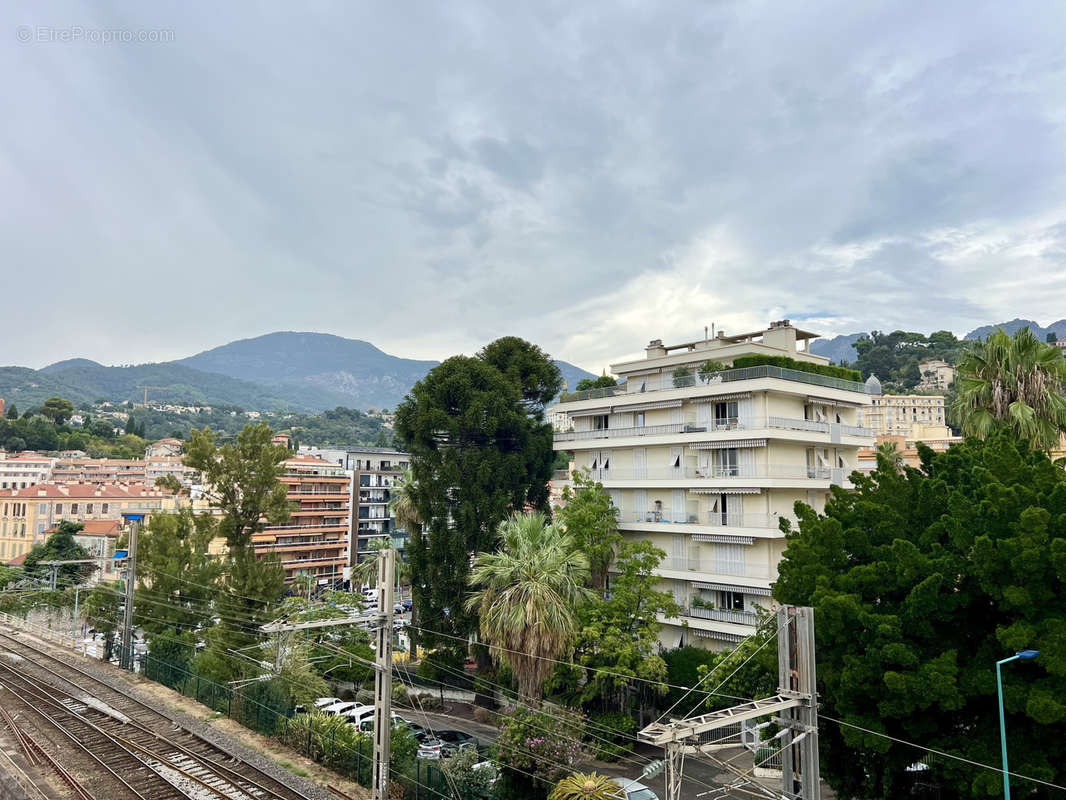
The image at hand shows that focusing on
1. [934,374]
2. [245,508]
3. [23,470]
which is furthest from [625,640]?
[934,374]

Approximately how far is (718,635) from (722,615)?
0.91 m

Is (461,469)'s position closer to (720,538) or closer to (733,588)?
(720,538)

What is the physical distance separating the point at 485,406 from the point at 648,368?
9.56 m

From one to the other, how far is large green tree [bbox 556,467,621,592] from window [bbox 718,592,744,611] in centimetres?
527

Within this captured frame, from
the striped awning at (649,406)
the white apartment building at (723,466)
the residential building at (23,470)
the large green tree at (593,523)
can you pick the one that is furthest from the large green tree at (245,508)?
the residential building at (23,470)

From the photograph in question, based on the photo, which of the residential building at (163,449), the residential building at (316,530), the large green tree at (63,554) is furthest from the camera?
the residential building at (163,449)

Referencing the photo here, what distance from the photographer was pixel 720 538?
30.7 meters

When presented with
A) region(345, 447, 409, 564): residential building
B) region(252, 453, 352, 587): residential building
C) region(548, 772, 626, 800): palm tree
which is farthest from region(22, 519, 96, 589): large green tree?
region(548, 772, 626, 800): palm tree

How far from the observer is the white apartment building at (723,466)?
30.2 m

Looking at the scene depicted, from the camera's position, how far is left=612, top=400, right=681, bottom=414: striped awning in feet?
112

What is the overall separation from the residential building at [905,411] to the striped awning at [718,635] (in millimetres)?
128403

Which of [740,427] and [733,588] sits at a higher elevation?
[740,427]

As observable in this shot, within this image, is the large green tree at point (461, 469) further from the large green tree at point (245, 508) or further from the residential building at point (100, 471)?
the residential building at point (100, 471)

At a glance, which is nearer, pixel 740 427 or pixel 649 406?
pixel 740 427
